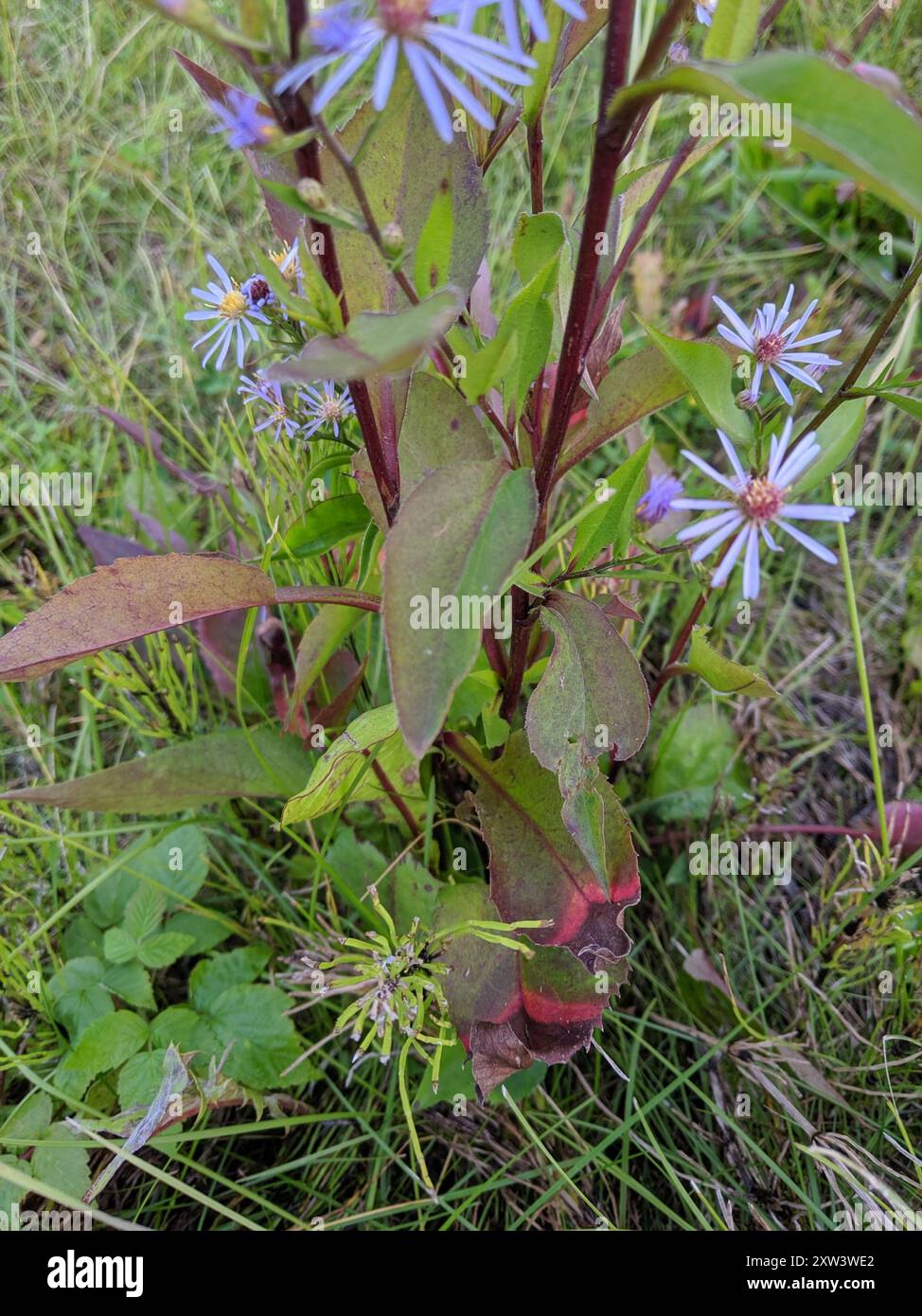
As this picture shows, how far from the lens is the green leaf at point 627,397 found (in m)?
0.93

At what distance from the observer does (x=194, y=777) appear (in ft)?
3.66

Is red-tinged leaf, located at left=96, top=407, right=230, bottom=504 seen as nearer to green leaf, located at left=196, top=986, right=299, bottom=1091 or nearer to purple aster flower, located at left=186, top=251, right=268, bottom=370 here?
purple aster flower, located at left=186, top=251, right=268, bottom=370

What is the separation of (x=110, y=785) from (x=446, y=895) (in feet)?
1.29

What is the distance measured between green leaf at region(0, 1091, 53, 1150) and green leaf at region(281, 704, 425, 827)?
49 cm

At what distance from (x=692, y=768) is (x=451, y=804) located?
1.21 ft

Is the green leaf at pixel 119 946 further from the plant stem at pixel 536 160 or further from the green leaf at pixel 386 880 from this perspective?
the plant stem at pixel 536 160

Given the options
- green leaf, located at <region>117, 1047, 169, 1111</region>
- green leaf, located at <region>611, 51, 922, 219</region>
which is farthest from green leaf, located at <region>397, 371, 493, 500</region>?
green leaf, located at <region>117, 1047, 169, 1111</region>

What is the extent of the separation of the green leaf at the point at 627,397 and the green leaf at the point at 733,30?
0.87ft

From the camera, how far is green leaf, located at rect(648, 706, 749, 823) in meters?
1.34
